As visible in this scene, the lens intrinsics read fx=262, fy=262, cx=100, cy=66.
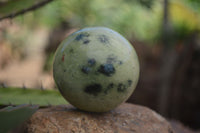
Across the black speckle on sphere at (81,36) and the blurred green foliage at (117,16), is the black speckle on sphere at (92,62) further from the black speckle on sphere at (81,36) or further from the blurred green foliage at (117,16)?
the blurred green foliage at (117,16)

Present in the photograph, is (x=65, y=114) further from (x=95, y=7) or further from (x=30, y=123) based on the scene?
(x=95, y=7)

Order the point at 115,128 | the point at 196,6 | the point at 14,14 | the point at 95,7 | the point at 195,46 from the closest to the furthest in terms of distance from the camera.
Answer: the point at 115,128
the point at 14,14
the point at 195,46
the point at 196,6
the point at 95,7

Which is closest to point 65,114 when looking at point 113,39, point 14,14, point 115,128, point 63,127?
point 63,127

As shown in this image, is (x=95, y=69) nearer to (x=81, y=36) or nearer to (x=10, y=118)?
(x=81, y=36)

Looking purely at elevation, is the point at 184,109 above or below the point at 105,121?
below

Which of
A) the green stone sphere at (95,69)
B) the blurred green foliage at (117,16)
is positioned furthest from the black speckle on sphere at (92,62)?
the blurred green foliage at (117,16)

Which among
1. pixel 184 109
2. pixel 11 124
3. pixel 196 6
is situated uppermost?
pixel 196 6

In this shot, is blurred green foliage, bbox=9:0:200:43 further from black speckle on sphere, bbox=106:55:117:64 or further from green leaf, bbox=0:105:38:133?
green leaf, bbox=0:105:38:133
